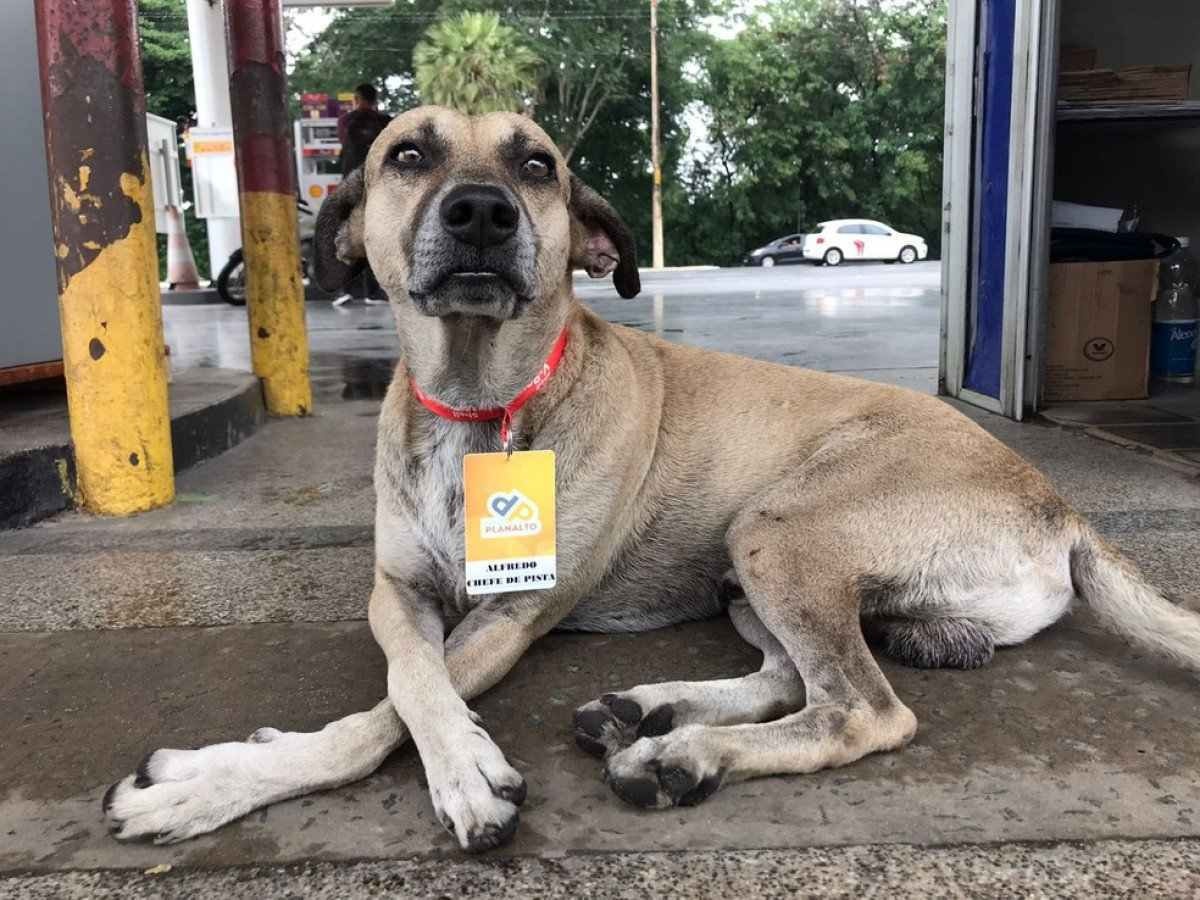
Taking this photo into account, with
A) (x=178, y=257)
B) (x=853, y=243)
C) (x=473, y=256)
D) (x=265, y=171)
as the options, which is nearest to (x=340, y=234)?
(x=473, y=256)

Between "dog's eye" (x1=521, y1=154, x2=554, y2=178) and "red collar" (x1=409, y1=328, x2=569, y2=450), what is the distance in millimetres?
439

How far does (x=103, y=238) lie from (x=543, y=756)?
2835mm

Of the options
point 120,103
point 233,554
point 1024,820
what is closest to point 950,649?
point 1024,820

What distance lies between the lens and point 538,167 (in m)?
2.66

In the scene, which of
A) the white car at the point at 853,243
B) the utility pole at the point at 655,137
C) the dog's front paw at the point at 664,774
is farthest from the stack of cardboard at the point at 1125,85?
the utility pole at the point at 655,137

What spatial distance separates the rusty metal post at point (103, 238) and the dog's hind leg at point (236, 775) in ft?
7.67

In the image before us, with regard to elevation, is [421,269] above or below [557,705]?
above

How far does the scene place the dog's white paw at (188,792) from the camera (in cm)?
184

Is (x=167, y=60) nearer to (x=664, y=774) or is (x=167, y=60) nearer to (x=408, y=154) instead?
(x=408, y=154)

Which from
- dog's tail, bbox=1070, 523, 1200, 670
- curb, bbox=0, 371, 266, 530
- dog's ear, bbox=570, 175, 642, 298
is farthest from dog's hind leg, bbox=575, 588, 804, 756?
curb, bbox=0, 371, 266, 530

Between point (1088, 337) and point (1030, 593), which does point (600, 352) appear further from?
point (1088, 337)

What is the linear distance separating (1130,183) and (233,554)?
6513mm

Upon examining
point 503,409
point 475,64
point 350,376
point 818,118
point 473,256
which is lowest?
point 350,376

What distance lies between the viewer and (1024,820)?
73.0 inches
